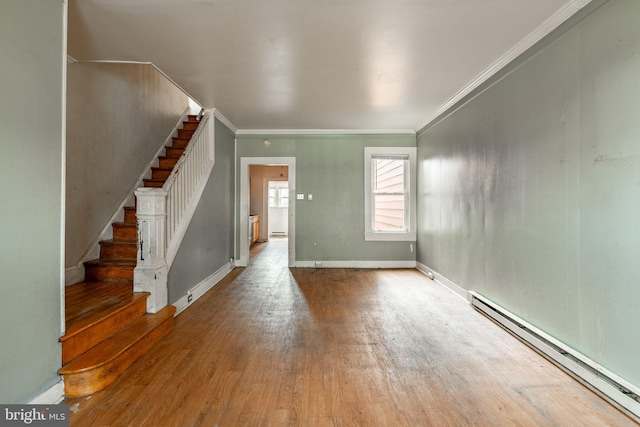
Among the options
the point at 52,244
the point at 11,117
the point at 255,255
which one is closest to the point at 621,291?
the point at 52,244

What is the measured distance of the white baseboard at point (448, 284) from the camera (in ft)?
12.0

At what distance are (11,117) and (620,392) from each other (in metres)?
3.72

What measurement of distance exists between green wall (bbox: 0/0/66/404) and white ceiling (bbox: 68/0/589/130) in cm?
59

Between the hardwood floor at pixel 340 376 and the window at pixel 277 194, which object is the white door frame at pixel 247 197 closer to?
the hardwood floor at pixel 340 376

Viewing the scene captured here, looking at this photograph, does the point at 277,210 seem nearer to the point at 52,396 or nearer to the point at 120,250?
the point at 120,250

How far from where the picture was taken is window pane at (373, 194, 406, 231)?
5.57 m

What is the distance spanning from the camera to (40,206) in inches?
66.9

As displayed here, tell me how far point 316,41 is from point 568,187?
223cm

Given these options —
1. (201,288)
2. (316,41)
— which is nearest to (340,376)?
(201,288)

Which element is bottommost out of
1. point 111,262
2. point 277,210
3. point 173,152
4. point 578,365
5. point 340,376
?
point 340,376

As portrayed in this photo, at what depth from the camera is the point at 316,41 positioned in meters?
2.46

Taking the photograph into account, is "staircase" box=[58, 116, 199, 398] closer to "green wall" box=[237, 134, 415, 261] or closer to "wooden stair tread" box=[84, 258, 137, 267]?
"wooden stair tread" box=[84, 258, 137, 267]

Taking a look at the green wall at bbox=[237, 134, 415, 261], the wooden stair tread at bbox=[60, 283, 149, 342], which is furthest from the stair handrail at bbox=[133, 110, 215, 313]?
the green wall at bbox=[237, 134, 415, 261]

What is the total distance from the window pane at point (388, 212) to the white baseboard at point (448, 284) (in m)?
0.87
